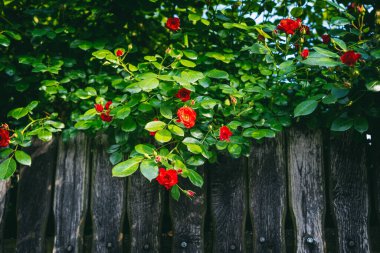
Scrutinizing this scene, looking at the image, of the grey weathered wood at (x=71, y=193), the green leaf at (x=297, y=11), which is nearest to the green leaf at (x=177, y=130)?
the grey weathered wood at (x=71, y=193)

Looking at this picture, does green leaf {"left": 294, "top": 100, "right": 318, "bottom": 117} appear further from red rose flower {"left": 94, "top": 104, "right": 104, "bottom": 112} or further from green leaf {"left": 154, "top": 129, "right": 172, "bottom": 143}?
red rose flower {"left": 94, "top": 104, "right": 104, "bottom": 112}

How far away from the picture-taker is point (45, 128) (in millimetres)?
1747

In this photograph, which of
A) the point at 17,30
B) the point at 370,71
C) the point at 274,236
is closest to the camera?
the point at 370,71

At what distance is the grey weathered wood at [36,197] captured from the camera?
1832 millimetres

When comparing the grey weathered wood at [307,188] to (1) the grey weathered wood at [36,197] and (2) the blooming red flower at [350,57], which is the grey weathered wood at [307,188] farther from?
(1) the grey weathered wood at [36,197]

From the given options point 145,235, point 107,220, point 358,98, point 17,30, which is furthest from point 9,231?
point 358,98

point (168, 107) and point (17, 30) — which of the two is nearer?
point (168, 107)

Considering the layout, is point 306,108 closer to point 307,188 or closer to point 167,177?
point 307,188

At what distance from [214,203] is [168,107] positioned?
1.64ft

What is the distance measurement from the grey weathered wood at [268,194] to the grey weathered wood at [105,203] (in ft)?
1.95

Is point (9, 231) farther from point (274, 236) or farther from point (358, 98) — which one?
point (358, 98)

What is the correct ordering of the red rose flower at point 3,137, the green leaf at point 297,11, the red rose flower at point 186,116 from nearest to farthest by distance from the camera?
the red rose flower at point 186,116, the red rose flower at point 3,137, the green leaf at point 297,11

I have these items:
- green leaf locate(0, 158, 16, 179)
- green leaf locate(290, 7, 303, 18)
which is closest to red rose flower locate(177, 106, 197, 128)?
green leaf locate(0, 158, 16, 179)

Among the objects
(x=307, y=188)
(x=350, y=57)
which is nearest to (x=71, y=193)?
(x=307, y=188)
